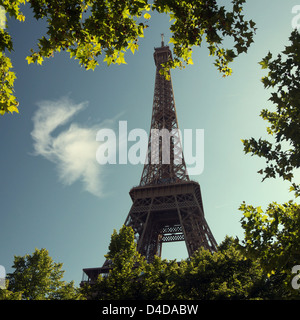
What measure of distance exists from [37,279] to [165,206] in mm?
23500

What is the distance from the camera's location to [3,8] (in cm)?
712

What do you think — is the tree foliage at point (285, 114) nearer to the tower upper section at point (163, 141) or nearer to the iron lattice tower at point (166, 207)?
the iron lattice tower at point (166, 207)

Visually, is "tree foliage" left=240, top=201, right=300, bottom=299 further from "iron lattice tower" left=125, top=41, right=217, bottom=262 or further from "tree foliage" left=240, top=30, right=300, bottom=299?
"iron lattice tower" left=125, top=41, right=217, bottom=262

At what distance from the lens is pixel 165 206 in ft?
154

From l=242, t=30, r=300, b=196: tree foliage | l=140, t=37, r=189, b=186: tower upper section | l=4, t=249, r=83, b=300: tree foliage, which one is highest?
l=140, t=37, r=189, b=186: tower upper section

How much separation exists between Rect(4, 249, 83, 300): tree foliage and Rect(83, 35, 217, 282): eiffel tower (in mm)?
9012

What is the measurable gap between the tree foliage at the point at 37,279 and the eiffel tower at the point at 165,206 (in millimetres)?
9012

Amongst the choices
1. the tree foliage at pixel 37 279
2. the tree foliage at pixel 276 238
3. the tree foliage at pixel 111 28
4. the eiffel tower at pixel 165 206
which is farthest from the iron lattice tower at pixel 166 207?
the tree foliage at pixel 111 28

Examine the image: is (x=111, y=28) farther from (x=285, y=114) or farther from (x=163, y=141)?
(x=163, y=141)

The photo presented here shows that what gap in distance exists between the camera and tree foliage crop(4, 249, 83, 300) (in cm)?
2702

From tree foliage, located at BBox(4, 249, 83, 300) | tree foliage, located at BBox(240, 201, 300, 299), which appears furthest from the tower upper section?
tree foliage, located at BBox(240, 201, 300, 299)
